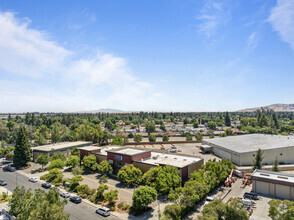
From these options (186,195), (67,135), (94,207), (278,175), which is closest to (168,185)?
(186,195)

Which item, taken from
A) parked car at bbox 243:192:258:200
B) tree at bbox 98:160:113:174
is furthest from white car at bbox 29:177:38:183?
parked car at bbox 243:192:258:200

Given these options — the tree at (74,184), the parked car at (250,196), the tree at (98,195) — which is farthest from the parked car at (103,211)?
the parked car at (250,196)

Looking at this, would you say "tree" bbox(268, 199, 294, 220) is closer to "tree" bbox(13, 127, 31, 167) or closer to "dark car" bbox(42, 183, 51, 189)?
"dark car" bbox(42, 183, 51, 189)

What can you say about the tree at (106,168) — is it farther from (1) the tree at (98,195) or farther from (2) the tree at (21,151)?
(2) the tree at (21,151)

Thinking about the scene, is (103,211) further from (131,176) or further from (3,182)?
(3,182)

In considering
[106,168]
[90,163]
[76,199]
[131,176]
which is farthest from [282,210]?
[90,163]

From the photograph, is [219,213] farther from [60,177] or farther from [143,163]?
[60,177]
